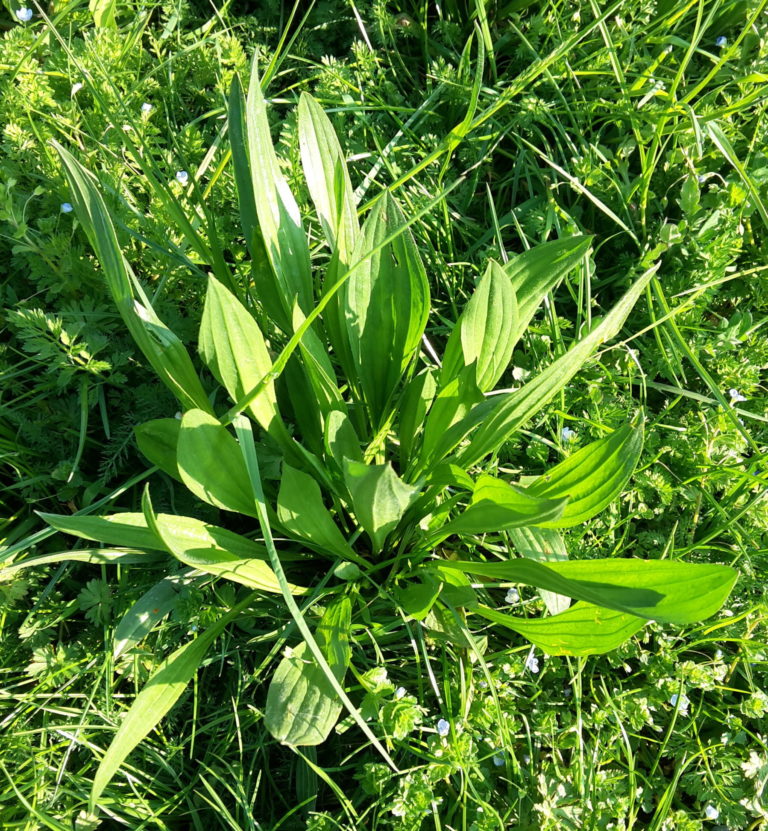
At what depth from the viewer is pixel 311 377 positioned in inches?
54.6

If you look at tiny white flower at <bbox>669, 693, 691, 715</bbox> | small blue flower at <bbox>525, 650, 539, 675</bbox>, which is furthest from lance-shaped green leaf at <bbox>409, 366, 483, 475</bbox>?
tiny white flower at <bbox>669, 693, 691, 715</bbox>

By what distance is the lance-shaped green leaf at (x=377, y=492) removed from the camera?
3.40ft

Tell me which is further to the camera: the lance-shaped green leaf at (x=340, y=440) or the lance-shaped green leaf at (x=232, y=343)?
the lance-shaped green leaf at (x=340, y=440)

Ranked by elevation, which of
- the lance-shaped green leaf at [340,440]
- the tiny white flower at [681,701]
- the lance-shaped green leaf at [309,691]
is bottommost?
the tiny white flower at [681,701]

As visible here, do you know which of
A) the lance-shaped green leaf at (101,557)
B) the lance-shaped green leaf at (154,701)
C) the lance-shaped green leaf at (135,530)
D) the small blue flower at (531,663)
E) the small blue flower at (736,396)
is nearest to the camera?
the lance-shaped green leaf at (154,701)

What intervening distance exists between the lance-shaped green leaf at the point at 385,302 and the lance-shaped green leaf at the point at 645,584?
500 millimetres

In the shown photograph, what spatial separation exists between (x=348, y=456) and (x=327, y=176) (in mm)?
583

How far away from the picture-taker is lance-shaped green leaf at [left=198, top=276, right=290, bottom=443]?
1.17m

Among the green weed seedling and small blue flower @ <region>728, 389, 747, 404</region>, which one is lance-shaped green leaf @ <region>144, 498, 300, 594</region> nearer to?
the green weed seedling

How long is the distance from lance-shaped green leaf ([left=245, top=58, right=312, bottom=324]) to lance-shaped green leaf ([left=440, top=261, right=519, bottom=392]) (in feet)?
1.03

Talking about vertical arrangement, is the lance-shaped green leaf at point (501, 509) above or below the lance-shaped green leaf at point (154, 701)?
above

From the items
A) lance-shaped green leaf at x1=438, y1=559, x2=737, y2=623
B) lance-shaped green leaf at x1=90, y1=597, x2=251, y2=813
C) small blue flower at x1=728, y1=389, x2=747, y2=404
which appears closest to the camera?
lance-shaped green leaf at x1=438, y1=559, x2=737, y2=623

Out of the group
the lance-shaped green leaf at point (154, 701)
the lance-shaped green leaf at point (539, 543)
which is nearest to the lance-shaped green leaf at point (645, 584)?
the lance-shaped green leaf at point (539, 543)

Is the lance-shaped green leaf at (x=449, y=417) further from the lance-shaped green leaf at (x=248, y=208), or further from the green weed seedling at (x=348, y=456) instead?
the lance-shaped green leaf at (x=248, y=208)
